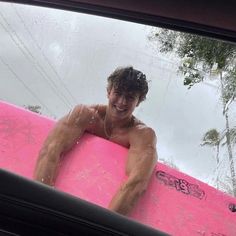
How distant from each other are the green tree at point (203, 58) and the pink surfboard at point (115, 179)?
18cm

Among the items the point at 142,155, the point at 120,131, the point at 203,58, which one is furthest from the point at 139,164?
the point at 203,58

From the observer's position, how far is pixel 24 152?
4.62 ft

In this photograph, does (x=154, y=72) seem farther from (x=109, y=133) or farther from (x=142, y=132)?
(x=109, y=133)

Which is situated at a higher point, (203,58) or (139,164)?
(203,58)

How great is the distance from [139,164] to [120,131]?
0.15m

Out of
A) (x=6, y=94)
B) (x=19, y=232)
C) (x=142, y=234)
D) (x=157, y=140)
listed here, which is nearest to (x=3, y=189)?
(x=19, y=232)

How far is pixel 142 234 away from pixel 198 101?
82 centimetres

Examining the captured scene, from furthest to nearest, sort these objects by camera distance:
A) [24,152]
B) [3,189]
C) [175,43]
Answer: [24,152] → [175,43] → [3,189]

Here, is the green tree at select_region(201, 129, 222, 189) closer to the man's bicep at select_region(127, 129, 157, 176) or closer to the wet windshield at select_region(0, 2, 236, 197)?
the wet windshield at select_region(0, 2, 236, 197)

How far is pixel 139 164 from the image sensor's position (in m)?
1.44

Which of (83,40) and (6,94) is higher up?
(83,40)

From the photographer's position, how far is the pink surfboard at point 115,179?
133cm

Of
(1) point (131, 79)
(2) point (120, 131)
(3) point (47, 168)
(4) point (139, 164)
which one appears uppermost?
(1) point (131, 79)

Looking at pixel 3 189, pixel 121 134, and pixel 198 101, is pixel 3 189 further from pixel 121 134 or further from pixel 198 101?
pixel 121 134
